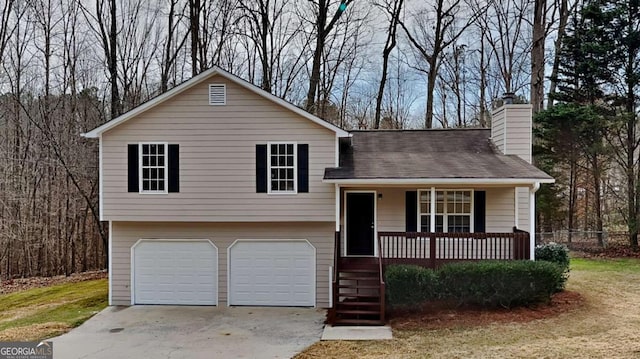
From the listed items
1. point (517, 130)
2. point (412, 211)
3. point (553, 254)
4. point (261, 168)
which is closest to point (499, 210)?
point (553, 254)

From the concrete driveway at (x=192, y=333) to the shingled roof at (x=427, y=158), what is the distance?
3.57 meters

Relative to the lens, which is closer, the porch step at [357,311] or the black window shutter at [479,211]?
the porch step at [357,311]

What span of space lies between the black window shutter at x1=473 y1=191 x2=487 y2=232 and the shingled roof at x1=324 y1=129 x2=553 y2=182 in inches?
32.1

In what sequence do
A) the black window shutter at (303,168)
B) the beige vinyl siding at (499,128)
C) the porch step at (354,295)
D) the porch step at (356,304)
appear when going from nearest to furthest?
the porch step at (356,304)
the porch step at (354,295)
the black window shutter at (303,168)
the beige vinyl siding at (499,128)

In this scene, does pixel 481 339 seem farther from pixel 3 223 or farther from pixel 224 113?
pixel 3 223

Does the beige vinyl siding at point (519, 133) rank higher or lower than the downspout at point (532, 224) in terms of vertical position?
higher

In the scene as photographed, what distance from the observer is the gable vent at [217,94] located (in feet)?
37.3

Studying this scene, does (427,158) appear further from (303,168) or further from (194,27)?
(194,27)

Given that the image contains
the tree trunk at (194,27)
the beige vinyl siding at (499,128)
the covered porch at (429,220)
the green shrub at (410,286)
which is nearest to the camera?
the green shrub at (410,286)

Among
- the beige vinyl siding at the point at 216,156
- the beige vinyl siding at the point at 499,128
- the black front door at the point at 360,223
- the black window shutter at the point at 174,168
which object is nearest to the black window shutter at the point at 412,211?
the black front door at the point at 360,223

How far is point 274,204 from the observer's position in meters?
11.3

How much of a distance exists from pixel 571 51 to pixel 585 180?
571 centimetres

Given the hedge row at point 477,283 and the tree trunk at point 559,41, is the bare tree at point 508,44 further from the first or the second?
the hedge row at point 477,283

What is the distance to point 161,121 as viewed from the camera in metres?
11.4
